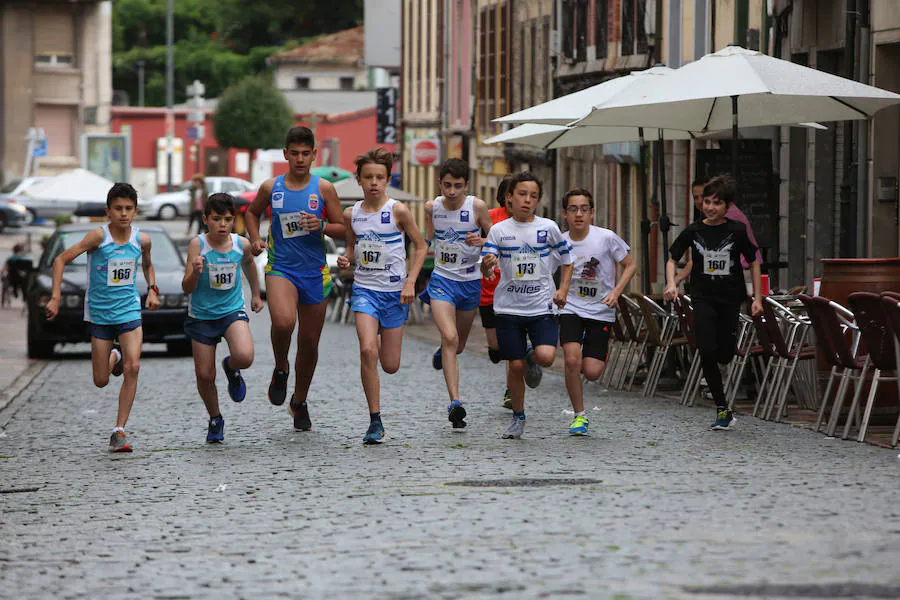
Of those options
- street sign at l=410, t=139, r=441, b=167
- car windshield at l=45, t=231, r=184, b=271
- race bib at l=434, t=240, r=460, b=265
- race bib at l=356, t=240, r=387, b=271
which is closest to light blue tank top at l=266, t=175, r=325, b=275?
race bib at l=356, t=240, r=387, b=271

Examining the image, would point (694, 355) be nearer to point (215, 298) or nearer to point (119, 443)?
point (215, 298)

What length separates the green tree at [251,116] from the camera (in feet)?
265

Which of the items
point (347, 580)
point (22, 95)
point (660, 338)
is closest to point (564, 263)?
point (660, 338)

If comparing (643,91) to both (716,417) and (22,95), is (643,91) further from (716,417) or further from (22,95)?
(22,95)

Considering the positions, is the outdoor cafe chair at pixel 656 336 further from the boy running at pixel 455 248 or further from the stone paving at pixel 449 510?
the boy running at pixel 455 248

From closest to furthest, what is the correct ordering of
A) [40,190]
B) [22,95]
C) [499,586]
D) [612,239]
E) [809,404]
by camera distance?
[499,586] → [612,239] → [809,404] → [40,190] → [22,95]

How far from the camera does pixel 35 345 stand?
2308 cm

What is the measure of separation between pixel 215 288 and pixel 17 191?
56.6 m

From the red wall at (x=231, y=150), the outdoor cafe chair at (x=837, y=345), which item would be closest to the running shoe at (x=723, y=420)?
the outdoor cafe chair at (x=837, y=345)

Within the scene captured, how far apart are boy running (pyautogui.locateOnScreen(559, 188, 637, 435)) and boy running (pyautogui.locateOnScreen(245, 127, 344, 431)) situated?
1.52m

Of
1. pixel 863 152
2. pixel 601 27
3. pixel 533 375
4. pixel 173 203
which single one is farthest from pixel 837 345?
pixel 173 203

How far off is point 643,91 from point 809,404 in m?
2.57

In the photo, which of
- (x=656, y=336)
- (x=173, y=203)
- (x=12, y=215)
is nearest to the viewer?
(x=656, y=336)

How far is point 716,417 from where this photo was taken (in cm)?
1277
